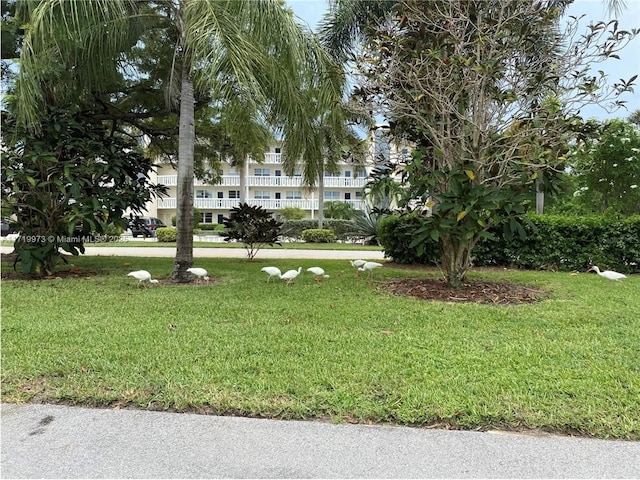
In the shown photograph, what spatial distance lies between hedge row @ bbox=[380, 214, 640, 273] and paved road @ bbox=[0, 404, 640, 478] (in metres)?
7.14

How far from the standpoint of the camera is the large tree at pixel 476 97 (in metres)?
6.37

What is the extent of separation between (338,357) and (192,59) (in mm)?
5066

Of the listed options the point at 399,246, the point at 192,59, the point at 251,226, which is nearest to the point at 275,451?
the point at 192,59

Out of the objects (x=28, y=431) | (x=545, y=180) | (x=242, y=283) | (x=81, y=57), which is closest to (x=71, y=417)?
(x=28, y=431)

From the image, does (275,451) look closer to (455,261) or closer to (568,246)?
(455,261)

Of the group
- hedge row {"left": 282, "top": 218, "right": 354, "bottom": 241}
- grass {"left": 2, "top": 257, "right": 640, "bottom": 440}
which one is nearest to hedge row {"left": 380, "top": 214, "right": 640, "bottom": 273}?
grass {"left": 2, "top": 257, "right": 640, "bottom": 440}

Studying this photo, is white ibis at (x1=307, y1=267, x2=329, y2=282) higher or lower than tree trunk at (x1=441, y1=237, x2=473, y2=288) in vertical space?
lower

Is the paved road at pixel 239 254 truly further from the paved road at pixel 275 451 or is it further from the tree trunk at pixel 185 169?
the paved road at pixel 275 451

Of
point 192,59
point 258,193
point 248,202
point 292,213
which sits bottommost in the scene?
point 292,213

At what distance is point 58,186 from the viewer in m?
7.83

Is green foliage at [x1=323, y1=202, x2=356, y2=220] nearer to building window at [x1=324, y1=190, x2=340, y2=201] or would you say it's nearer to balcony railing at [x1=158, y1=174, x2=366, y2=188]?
balcony railing at [x1=158, y1=174, x2=366, y2=188]

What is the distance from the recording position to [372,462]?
2438 mm

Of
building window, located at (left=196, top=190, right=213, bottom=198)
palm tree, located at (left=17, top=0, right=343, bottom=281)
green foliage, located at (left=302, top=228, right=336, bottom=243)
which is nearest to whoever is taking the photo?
palm tree, located at (left=17, top=0, right=343, bottom=281)

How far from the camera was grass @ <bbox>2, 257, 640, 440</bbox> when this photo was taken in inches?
117
